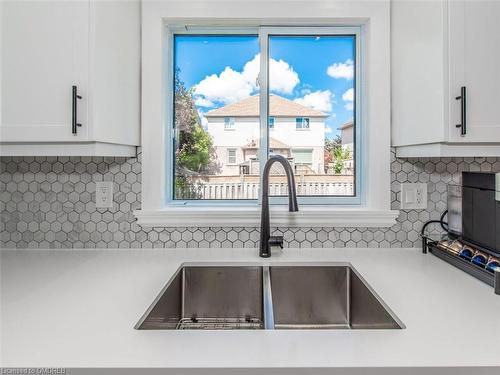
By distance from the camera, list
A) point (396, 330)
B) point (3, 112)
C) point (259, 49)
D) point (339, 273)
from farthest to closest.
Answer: point (259, 49) < point (339, 273) < point (3, 112) < point (396, 330)

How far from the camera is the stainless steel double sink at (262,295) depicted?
127cm

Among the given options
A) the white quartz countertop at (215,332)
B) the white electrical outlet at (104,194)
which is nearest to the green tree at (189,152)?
the white electrical outlet at (104,194)

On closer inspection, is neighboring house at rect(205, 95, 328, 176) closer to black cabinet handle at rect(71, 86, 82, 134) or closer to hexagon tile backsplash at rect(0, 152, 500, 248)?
hexagon tile backsplash at rect(0, 152, 500, 248)

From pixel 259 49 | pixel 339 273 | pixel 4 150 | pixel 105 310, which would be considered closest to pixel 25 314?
pixel 105 310

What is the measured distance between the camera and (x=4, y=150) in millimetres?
1214

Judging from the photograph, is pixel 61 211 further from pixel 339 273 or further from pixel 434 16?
pixel 434 16

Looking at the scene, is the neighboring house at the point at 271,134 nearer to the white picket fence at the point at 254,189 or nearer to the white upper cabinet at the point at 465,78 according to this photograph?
the white picket fence at the point at 254,189

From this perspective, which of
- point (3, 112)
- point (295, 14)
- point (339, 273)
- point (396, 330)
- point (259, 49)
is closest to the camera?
point (396, 330)

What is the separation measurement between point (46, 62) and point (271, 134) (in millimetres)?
971

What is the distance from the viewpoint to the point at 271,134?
1.66 metres

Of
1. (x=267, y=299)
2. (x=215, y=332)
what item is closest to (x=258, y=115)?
(x=267, y=299)

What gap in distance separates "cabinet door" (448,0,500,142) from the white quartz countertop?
0.52m

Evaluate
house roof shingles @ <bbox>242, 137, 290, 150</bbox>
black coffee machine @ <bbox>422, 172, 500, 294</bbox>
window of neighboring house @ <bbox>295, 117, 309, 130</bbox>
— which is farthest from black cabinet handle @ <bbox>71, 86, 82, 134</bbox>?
black coffee machine @ <bbox>422, 172, 500, 294</bbox>

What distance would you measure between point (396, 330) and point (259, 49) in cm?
136
